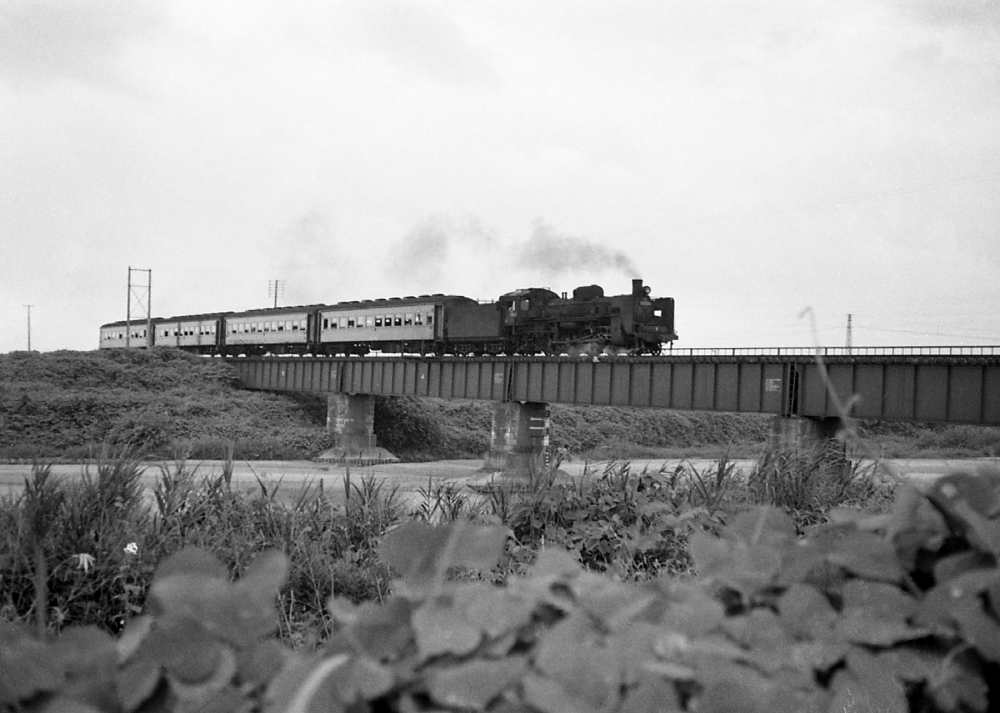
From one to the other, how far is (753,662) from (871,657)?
239mm

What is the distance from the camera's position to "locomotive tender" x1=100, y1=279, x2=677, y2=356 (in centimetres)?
4006

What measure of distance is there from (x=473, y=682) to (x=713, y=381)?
35.1m

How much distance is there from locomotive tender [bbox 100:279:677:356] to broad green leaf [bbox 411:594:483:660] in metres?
38.2

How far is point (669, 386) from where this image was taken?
36312 mm

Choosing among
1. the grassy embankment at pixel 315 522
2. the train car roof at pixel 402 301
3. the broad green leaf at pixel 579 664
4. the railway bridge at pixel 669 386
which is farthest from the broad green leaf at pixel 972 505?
the train car roof at pixel 402 301

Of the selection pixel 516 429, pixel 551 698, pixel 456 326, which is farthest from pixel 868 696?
pixel 456 326

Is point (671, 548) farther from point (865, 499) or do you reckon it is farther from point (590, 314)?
point (590, 314)

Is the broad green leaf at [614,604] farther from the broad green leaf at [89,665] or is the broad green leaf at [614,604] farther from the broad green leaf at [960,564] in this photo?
the broad green leaf at [89,665]

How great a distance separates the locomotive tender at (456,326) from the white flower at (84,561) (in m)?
34.4

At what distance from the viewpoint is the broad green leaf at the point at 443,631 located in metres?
1.18

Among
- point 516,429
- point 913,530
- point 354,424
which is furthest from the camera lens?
point 354,424

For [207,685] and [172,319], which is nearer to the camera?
[207,685]

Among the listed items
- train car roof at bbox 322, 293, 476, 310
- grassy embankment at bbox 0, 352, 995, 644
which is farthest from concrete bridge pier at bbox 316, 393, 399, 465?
grassy embankment at bbox 0, 352, 995, 644

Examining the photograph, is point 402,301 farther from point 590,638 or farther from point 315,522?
point 590,638
